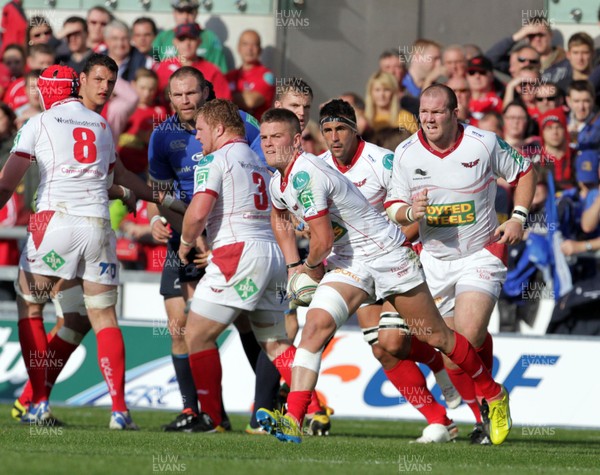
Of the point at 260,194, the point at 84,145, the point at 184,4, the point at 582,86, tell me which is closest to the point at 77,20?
the point at 184,4

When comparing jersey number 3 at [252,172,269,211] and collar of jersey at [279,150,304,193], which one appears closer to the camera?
collar of jersey at [279,150,304,193]

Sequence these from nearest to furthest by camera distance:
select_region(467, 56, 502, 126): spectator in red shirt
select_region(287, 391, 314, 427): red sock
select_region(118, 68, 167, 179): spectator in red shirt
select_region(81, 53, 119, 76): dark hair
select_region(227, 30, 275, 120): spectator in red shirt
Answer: select_region(287, 391, 314, 427): red sock → select_region(81, 53, 119, 76): dark hair → select_region(118, 68, 167, 179): spectator in red shirt → select_region(467, 56, 502, 126): spectator in red shirt → select_region(227, 30, 275, 120): spectator in red shirt

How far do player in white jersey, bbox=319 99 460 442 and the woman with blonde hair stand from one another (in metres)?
4.58

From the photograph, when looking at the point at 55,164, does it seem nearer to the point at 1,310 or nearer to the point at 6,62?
the point at 1,310

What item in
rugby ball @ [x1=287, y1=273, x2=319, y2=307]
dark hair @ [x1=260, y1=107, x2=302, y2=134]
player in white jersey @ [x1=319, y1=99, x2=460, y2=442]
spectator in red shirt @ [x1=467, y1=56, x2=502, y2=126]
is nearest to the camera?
dark hair @ [x1=260, y1=107, x2=302, y2=134]

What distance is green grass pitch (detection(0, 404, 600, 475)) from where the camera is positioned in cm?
685

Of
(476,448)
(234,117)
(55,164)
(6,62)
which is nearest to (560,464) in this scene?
(476,448)

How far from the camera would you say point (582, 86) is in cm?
1473

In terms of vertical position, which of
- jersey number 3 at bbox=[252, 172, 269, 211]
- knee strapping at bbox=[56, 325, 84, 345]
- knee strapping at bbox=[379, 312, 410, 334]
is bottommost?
knee strapping at bbox=[56, 325, 84, 345]

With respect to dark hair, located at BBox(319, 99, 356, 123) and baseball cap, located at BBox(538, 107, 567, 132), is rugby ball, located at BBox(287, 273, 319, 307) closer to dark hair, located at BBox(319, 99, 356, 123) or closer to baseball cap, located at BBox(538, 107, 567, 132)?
dark hair, located at BBox(319, 99, 356, 123)

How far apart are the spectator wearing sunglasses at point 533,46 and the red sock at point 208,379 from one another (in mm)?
7214

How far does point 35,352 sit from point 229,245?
189cm

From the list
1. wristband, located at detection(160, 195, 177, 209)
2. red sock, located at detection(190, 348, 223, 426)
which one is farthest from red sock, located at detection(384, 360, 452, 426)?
wristband, located at detection(160, 195, 177, 209)

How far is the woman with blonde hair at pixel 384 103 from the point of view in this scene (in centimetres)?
1474
